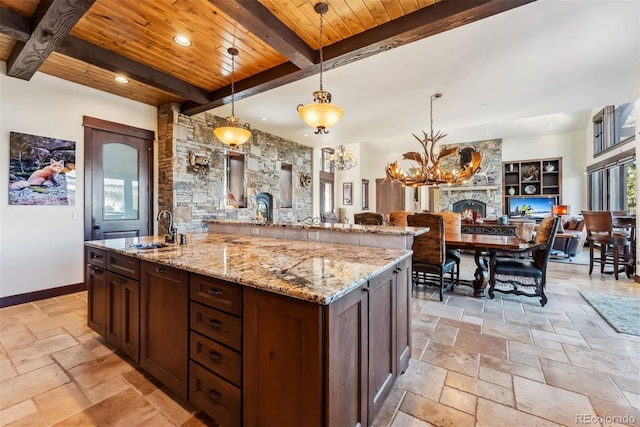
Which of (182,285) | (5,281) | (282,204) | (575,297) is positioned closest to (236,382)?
(182,285)

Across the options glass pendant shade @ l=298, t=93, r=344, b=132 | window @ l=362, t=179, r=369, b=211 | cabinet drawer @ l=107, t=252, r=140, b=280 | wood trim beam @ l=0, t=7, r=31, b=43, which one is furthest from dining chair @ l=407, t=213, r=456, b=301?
window @ l=362, t=179, r=369, b=211

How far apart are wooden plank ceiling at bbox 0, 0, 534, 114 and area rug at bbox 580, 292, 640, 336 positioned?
3.22 m

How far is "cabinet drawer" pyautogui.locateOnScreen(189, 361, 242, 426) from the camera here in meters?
1.42

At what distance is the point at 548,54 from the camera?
301 cm

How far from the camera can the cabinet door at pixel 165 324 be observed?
5.46ft

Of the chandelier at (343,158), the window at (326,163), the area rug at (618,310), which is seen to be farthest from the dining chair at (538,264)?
the window at (326,163)

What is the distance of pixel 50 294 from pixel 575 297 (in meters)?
7.01

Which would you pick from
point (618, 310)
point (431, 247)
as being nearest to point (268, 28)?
point (431, 247)

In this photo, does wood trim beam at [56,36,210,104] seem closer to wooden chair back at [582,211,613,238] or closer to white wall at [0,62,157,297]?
white wall at [0,62,157,297]

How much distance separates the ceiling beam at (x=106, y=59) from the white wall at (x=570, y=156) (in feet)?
34.7

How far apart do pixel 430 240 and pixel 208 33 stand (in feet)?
11.3

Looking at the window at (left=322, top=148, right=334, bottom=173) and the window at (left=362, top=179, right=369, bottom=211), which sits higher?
the window at (left=322, top=148, right=334, bottom=173)

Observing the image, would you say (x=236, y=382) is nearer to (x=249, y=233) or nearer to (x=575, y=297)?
(x=249, y=233)

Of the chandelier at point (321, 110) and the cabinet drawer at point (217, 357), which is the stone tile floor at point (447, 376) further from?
the chandelier at point (321, 110)
